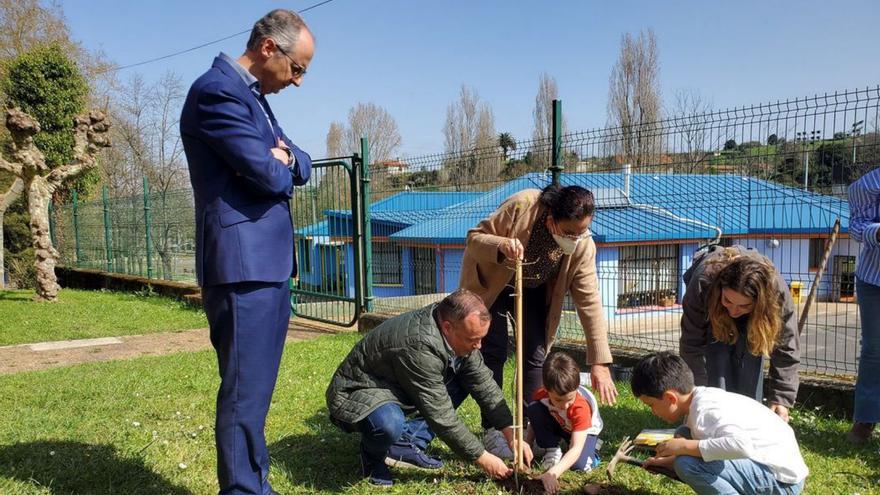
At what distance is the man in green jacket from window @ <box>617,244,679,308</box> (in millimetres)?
3419

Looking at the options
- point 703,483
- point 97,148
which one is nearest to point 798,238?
point 703,483

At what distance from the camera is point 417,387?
2.87m

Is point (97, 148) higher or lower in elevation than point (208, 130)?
higher

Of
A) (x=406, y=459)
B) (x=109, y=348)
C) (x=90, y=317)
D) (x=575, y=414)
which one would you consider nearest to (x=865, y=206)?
(x=575, y=414)

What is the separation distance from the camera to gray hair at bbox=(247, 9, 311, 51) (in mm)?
2211

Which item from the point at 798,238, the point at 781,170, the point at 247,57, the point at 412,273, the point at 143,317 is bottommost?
the point at 143,317

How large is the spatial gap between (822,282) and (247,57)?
466 centimetres

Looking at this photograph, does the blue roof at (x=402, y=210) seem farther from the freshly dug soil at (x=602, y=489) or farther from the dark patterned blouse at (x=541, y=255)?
the freshly dug soil at (x=602, y=489)

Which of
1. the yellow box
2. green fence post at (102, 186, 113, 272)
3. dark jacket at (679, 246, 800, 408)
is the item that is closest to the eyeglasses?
dark jacket at (679, 246, 800, 408)

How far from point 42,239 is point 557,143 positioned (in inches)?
385

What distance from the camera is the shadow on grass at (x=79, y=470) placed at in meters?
2.98

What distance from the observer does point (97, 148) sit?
39.1 ft

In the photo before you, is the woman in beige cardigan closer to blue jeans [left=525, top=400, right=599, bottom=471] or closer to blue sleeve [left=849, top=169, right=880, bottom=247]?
blue jeans [left=525, top=400, right=599, bottom=471]

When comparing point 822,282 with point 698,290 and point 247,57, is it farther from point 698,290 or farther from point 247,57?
point 247,57
